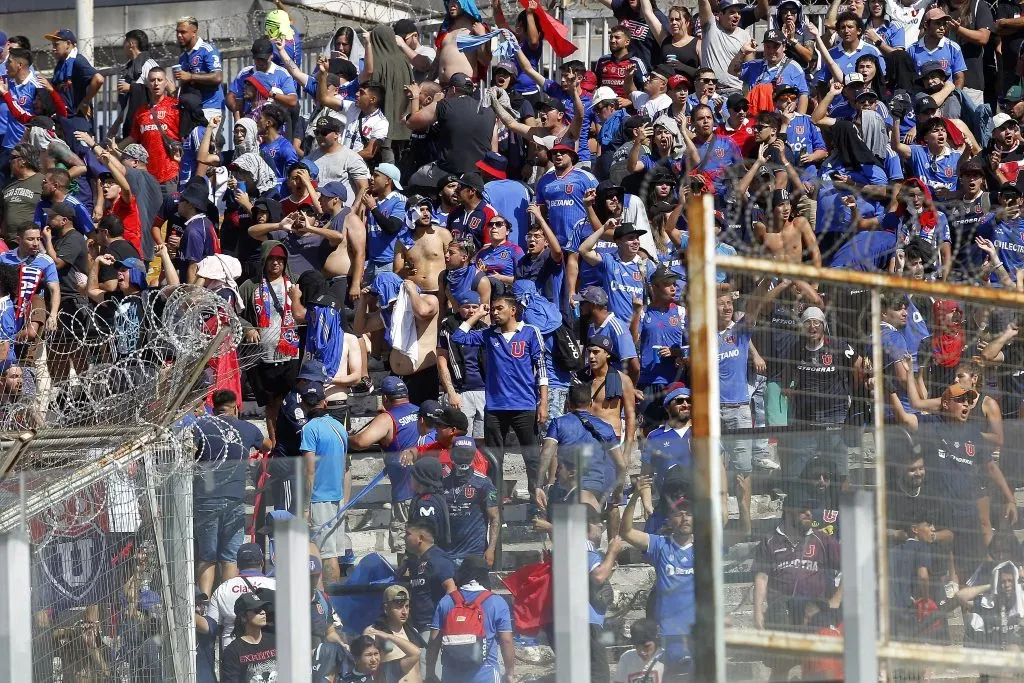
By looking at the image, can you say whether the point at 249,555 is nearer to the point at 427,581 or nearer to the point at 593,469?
the point at 427,581

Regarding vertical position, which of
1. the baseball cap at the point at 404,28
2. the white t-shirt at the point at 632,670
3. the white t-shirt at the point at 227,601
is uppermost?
the baseball cap at the point at 404,28

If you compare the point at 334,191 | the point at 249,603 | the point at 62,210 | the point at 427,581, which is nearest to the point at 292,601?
the point at 249,603

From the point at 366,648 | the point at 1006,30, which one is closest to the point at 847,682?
the point at 366,648

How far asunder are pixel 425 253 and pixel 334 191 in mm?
1444

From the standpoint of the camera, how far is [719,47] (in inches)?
637

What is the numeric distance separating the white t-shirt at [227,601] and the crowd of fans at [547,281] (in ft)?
0.05

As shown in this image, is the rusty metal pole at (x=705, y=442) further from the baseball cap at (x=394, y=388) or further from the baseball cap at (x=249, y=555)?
the baseball cap at (x=394, y=388)

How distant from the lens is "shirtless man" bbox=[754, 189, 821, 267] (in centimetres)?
549

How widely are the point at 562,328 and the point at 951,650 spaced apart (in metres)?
6.74

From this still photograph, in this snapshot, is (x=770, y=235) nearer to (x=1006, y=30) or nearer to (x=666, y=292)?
(x=666, y=292)

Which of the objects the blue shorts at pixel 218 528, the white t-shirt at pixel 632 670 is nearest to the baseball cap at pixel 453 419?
the blue shorts at pixel 218 528

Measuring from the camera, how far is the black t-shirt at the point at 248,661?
7.07m

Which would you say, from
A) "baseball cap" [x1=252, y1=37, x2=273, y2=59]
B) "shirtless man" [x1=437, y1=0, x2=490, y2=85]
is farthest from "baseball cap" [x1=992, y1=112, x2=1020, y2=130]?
"baseball cap" [x1=252, y1=37, x2=273, y2=59]

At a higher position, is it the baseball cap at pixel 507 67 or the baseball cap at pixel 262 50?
the baseball cap at pixel 262 50
